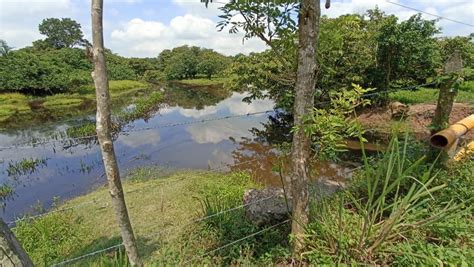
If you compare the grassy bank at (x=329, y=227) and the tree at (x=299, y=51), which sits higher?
the tree at (x=299, y=51)

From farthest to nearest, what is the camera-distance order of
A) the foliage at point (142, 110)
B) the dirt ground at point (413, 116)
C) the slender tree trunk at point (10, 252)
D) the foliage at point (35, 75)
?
the foliage at point (35, 75) → the foliage at point (142, 110) → the dirt ground at point (413, 116) → the slender tree trunk at point (10, 252)

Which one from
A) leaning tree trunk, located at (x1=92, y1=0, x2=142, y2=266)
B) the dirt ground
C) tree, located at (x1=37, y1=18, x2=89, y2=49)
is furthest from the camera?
tree, located at (x1=37, y1=18, x2=89, y2=49)

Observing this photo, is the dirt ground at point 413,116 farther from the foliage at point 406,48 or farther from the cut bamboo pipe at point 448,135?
the cut bamboo pipe at point 448,135

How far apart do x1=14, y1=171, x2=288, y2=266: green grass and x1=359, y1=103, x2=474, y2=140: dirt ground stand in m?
6.86

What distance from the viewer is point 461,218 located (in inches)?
110

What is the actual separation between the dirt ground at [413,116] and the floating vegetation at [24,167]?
1156 cm

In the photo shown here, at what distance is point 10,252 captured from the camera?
1.21 metres

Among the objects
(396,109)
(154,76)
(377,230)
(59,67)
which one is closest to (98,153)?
(377,230)

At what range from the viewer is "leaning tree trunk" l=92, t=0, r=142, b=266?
1.71 meters

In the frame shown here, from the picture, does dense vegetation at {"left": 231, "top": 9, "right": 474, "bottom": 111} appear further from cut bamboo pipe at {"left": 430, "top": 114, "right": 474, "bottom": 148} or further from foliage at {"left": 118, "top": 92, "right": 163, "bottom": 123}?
cut bamboo pipe at {"left": 430, "top": 114, "right": 474, "bottom": 148}

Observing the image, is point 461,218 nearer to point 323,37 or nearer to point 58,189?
point 323,37

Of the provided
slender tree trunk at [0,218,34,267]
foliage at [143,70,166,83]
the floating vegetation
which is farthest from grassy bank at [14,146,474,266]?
foliage at [143,70,166,83]

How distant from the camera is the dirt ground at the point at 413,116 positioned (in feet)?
33.4

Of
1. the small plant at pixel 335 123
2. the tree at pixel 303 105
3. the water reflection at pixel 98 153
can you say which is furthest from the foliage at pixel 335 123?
the water reflection at pixel 98 153
